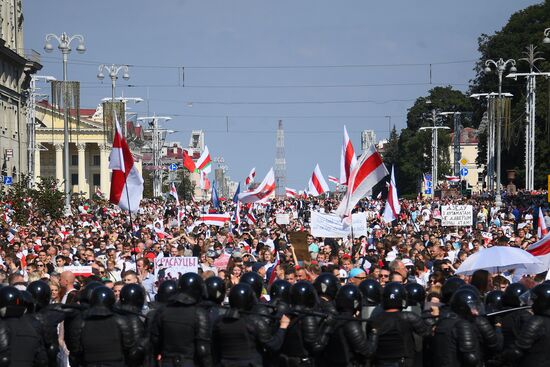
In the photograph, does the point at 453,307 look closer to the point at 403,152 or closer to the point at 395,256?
the point at 395,256

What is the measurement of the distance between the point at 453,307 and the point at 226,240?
16.1 m

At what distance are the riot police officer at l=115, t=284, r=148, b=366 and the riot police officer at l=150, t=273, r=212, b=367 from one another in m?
0.16

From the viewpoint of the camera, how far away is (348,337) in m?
10.4

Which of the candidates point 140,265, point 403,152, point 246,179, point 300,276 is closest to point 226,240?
point 140,265

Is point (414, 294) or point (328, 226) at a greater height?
point (414, 294)

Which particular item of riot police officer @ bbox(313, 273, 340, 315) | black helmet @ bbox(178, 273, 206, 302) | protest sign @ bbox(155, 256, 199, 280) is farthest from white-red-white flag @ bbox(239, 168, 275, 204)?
black helmet @ bbox(178, 273, 206, 302)

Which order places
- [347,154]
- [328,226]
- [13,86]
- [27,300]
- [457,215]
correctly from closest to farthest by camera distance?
[27,300] < [328,226] < [347,154] < [457,215] < [13,86]

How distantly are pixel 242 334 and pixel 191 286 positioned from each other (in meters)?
0.65

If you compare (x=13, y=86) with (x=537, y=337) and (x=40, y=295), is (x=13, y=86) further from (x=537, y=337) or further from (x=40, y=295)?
(x=537, y=337)

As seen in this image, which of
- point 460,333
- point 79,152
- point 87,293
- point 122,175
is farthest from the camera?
point 79,152

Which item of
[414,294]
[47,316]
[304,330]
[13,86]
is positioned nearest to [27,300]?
[47,316]

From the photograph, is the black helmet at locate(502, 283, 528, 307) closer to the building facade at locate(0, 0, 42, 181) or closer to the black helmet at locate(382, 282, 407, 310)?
the black helmet at locate(382, 282, 407, 310)

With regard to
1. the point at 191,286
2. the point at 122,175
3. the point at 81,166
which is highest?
the point at 122,175

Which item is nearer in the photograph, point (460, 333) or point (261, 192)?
point (460, 333)
